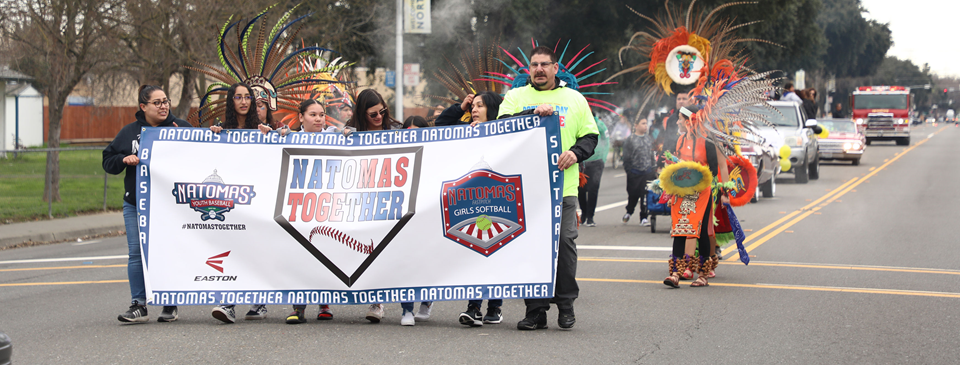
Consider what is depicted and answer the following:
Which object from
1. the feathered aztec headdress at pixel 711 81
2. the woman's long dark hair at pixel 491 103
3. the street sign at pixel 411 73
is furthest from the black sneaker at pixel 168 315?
the street sign at pixel 411 73

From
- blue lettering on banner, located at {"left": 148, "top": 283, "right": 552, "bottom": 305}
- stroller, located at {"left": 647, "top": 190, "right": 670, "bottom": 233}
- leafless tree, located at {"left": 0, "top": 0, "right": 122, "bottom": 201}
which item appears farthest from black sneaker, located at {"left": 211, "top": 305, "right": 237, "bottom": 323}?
leafless tree, located at {"left": 0, "top": 0, "right": 122, "bottom": 201}

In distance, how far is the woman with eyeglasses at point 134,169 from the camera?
6.32 m

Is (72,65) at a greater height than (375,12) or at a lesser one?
lesser

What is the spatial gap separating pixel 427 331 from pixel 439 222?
0.74 m

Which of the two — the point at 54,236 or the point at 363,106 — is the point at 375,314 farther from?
the point at 54,236

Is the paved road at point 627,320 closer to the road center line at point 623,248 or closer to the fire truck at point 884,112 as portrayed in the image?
the road center line at point 623,248

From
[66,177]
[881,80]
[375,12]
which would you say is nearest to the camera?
[66,177]

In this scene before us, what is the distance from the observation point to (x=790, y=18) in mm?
36531

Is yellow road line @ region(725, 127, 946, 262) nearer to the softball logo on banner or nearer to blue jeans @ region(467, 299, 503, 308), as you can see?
blue jeans @ region(467, 299, 503, 308)

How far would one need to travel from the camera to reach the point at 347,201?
6.18 metres

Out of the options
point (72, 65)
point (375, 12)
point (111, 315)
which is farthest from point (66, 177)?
point (111, 315)

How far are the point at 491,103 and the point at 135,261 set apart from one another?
2725mm

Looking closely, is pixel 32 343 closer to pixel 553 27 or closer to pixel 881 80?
pixel 553 27

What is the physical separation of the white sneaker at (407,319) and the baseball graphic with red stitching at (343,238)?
1.79ft
